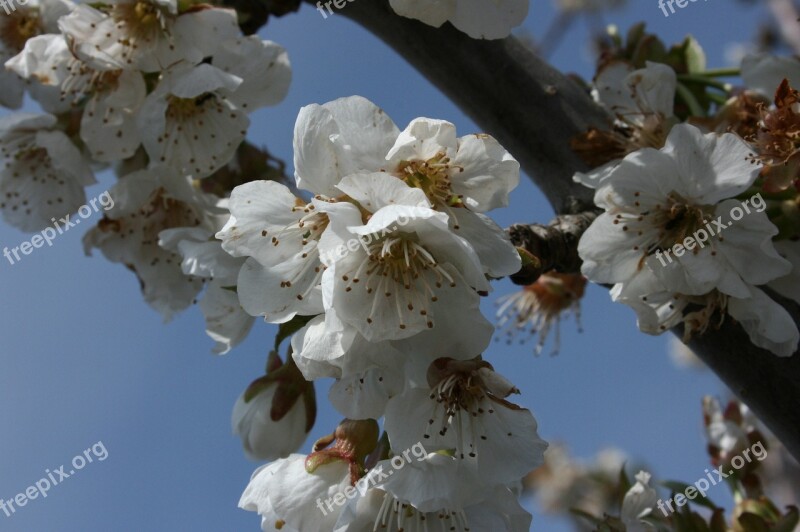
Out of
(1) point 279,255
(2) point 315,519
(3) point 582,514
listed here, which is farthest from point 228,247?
(3) point 582,514

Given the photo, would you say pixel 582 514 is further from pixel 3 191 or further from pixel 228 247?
pixel 3 191

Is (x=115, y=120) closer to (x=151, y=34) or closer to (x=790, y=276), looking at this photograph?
(x=151, y=34)

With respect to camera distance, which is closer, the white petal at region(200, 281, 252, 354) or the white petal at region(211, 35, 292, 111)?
the white petal at region(200, 281, 252, 354)

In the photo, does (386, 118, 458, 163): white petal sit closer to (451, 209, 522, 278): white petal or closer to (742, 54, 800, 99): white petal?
(451, 209, 522, 278): white petal

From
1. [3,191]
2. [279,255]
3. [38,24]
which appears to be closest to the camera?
[279,255]

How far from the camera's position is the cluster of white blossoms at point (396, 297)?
1.08 m

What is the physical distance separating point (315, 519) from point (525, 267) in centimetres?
56

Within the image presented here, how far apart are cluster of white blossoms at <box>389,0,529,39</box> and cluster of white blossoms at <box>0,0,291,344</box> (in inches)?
18.4

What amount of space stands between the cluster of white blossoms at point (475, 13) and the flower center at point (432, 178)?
0.48m

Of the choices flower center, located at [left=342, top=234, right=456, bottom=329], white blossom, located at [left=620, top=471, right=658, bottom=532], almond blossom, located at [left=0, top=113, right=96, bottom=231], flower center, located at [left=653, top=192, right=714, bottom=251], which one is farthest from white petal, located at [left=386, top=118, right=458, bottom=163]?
almond blossom, located at [left=0, top=113, right=96, bottom=231]

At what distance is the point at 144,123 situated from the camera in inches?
69.1

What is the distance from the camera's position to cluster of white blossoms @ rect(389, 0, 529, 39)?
1.53m

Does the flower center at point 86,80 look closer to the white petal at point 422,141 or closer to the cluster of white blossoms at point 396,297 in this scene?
the cluster of white blossoms at point 396,297

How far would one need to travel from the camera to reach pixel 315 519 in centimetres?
126
